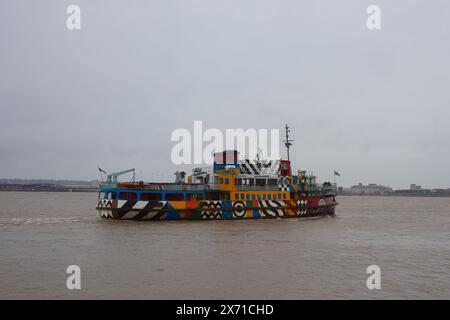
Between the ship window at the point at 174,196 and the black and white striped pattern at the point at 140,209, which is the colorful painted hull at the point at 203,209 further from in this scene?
the ship window at the point at 174,196

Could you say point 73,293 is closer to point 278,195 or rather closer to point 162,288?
point 162,288

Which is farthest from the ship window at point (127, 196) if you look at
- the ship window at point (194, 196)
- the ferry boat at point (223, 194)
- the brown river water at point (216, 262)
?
the ship window at point (194, 196)

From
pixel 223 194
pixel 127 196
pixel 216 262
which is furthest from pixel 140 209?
pixel 216 262

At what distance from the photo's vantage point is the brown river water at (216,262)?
1567 cm

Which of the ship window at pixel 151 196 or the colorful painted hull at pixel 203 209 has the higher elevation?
the ship window at pixel 151 196

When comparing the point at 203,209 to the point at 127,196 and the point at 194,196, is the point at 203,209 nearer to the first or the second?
the point at 194,196

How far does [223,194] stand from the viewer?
40500mm

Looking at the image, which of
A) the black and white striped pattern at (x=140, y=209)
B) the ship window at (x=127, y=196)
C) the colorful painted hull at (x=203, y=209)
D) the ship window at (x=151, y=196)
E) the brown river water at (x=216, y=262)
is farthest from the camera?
the ship window at (x=151, y=196)

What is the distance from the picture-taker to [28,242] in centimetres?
2672

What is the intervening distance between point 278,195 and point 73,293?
30.4 metres

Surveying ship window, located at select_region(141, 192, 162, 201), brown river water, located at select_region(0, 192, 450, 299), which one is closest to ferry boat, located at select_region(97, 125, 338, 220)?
ship window, located at select_region(141, 192, 162, 201)

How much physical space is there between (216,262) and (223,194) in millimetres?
→ 19361

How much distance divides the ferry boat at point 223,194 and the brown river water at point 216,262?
2.87 meters
